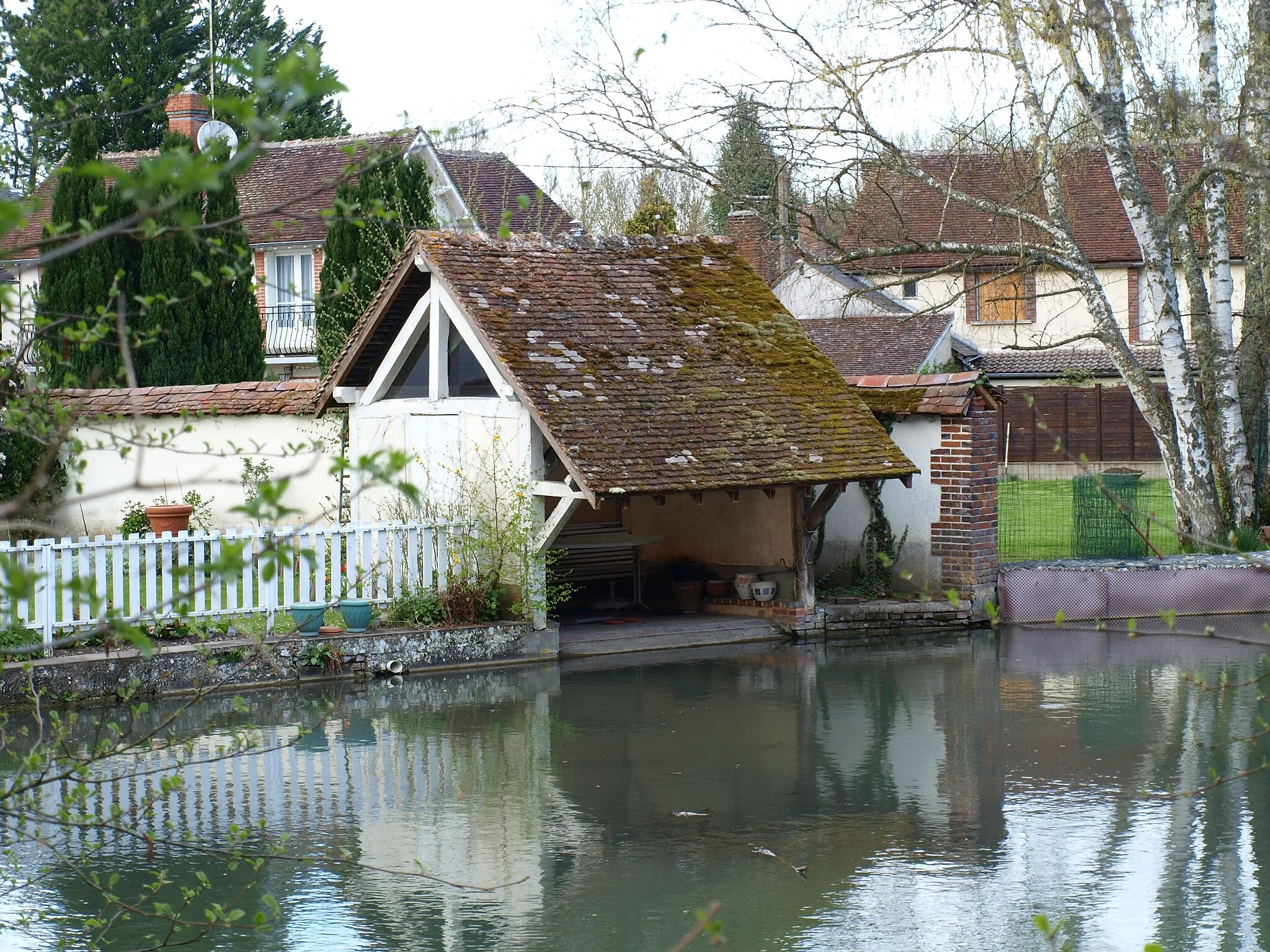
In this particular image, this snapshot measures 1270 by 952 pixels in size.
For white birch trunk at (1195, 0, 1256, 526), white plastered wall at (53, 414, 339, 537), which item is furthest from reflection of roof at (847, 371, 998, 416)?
white plastered wall at (53, 414, 339, 537)

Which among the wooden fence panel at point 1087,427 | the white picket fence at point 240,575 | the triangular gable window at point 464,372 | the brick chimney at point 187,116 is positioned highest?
the brick chimney at point 187,116

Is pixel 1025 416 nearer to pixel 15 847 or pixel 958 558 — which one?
pixel 958 558

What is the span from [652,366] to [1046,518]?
1197cm

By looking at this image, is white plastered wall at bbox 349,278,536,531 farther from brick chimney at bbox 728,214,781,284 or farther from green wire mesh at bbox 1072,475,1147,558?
brick chimney at bbox 728,214,781,284

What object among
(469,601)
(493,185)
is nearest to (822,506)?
(469,601)

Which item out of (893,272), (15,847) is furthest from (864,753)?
(893,272)

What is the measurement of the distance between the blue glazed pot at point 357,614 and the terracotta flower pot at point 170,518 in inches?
206

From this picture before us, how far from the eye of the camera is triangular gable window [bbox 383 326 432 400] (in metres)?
15.8

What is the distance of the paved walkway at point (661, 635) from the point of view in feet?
49.5

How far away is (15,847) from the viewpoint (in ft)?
27.3

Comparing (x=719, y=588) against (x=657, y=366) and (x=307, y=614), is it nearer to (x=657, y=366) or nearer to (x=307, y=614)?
(x=657, y=366)

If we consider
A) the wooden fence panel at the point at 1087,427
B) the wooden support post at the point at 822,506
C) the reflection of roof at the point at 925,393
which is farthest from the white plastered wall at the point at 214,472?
the wooden fence panel at the point at 1087,427

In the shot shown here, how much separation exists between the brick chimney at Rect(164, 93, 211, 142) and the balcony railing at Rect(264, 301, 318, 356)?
477 cm

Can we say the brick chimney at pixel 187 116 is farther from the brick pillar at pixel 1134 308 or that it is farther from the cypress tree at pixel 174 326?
the brick pillar at pixel 1134 308
